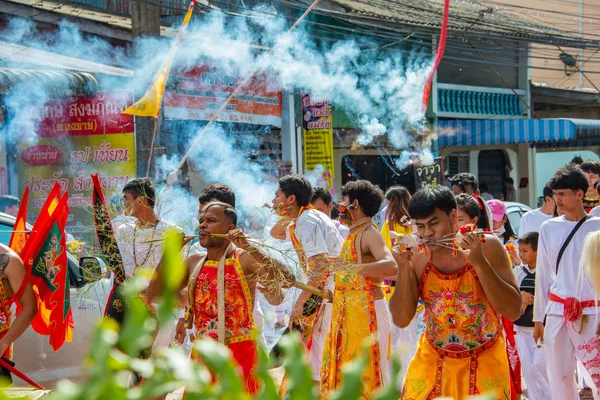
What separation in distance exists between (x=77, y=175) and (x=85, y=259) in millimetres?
7068

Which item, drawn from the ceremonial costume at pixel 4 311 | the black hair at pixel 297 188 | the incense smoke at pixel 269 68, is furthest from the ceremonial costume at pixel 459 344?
the incense smoke at pixel 269 68

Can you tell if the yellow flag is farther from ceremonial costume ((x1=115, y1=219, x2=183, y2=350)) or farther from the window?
the window

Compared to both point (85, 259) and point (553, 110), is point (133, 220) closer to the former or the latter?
point (85, 259)

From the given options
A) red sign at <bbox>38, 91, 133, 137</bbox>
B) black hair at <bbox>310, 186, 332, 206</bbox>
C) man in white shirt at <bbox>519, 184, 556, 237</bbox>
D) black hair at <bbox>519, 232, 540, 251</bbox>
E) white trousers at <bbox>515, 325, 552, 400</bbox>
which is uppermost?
red sign at <bbox>38, 91, 133, 137</bbox>

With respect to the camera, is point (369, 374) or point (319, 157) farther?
point (319, 157)

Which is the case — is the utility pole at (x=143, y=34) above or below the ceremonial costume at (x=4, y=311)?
above

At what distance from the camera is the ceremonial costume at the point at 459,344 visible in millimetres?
4203

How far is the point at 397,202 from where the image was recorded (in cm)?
805

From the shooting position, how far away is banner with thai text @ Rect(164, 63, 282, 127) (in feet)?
44.1

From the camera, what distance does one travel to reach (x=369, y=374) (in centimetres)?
587

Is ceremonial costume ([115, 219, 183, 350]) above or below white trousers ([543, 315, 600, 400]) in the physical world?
above

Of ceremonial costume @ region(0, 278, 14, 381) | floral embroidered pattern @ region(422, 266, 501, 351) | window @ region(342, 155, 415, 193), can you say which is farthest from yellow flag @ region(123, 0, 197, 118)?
window @ region(342, 155, 415, 193)

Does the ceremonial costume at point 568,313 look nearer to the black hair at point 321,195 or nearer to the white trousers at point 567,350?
the white trousers at point 567,350

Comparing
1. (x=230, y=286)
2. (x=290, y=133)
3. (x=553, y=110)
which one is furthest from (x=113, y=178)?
(x=553, y=110)
